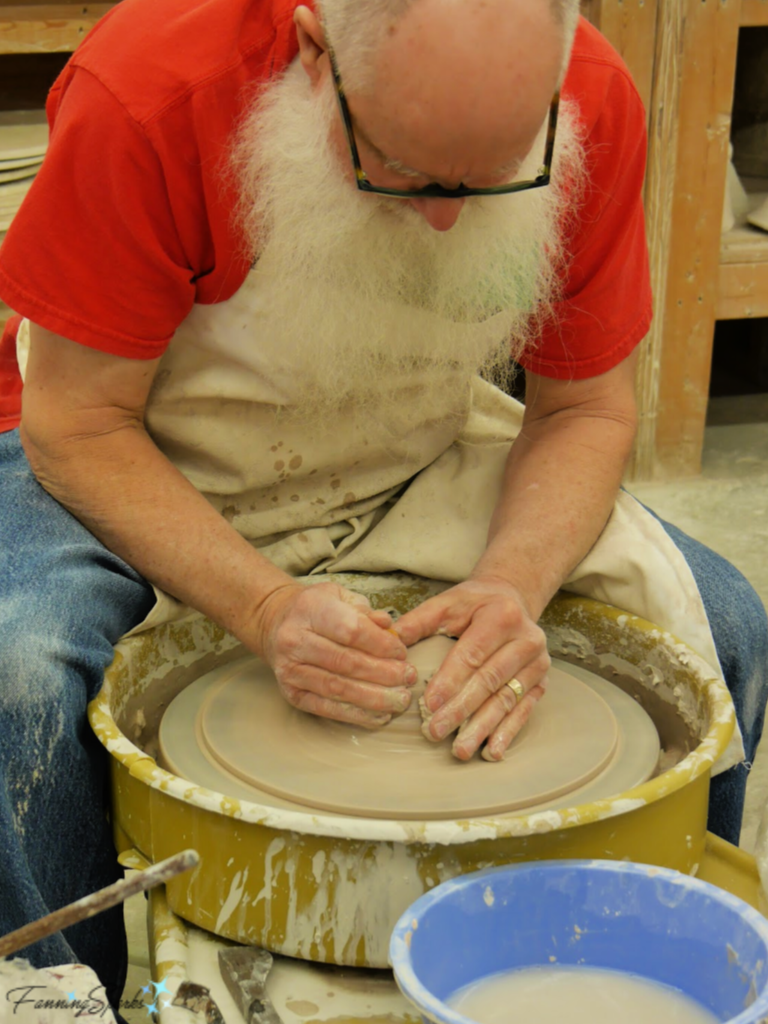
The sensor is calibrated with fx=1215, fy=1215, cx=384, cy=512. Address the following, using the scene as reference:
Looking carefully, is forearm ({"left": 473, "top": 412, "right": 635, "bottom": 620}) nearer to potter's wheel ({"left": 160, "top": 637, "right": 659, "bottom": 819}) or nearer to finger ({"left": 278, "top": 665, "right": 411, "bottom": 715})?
potter's wheel ({"left": 160, "top": 637, "right": 659, "bottom": 819})

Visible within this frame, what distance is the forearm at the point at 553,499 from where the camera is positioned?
1494 mm

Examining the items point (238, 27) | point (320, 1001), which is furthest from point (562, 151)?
point (320, 1001)

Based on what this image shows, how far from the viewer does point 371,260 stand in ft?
4.45

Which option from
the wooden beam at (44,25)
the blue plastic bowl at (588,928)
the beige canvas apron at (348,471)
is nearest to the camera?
the blue plastic bowl at (588,928)

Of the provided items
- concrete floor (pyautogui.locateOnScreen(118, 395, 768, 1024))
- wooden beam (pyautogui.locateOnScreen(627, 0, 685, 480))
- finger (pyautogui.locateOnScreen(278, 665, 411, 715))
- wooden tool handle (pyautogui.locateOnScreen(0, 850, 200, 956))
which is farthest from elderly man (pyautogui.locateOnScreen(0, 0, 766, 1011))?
wooden beam (pyautogui.locateOnScreen(627, 0, 685, 480))

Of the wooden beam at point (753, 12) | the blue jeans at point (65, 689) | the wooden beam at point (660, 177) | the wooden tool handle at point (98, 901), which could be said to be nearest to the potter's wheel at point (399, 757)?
the blue jeans at point (65, 689)

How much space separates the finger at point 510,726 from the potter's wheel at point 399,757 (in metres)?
0.01

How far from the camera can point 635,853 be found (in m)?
1.13

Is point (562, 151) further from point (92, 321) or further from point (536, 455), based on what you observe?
point (92, 321)

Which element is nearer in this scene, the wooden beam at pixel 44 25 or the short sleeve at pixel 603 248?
the short sleeve at pixel 603 248

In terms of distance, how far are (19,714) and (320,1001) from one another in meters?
0.40

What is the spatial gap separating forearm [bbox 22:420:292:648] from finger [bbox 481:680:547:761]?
0.31 metres

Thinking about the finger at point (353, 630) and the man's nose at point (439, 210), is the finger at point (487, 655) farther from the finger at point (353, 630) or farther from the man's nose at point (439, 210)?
the man's nose at point (439, 210)

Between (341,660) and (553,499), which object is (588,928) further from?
(553,499)
